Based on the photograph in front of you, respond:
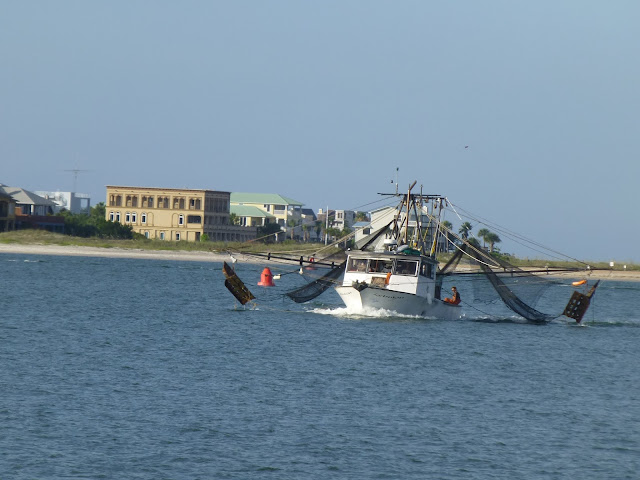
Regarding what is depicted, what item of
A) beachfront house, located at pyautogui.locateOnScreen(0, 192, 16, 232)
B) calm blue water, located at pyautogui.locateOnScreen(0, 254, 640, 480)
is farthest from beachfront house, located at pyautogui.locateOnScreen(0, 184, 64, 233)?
calm blue water, located at pyautogui.locateOnScreen(0, 254, 640, 480)

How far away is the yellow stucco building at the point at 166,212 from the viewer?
186m

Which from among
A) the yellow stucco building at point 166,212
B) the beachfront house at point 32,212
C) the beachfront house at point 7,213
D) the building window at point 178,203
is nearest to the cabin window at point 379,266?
the beachfront house at point 7,213

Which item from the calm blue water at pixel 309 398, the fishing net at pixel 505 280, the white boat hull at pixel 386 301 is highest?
the fishing net at pixel 505 280

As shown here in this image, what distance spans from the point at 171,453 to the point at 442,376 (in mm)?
16408

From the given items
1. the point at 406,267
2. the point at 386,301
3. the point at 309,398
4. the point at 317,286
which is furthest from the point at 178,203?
the point at 309,398

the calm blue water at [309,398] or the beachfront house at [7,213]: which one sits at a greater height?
the beachfront house at [7,213]

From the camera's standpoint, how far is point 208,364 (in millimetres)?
39844

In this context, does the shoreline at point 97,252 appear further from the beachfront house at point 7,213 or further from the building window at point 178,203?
the building window at point 178,203

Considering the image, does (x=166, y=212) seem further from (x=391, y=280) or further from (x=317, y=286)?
(x=391, y=280)

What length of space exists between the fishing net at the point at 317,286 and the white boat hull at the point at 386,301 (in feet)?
3.71

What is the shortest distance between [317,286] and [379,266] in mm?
4353

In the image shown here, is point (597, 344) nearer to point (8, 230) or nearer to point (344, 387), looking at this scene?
point (344, 387)

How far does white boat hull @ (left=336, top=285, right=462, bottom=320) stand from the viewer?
5512 centimetres

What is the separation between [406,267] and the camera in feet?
180
